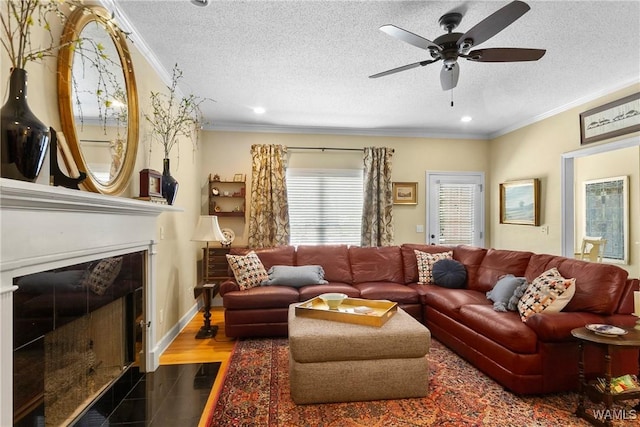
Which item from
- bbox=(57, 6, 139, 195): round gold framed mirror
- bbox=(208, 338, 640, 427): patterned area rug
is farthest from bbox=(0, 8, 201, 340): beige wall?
bbox=(208, 338, 640, 427): patterned area rug

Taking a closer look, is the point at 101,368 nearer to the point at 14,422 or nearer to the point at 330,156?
the point at 14,422

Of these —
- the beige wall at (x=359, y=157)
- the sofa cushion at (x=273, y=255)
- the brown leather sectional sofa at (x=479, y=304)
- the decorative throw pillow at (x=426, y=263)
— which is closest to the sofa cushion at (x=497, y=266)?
the brown leather sectional sofa at (x=479, y=304)

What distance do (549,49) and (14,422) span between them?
427cm

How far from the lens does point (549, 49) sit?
9.42ft

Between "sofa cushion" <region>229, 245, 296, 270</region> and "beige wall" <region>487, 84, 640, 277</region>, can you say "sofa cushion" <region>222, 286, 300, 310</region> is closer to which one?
"sofa cushion" <region>229, 245, 296, 270</region>

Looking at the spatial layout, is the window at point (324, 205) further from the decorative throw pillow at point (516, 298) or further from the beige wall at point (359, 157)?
the decorative throw pillow at point (516, 298)

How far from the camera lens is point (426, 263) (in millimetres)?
4328

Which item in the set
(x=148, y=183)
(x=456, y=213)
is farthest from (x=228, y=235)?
(x=456, y=213)

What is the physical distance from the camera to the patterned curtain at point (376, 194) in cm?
536

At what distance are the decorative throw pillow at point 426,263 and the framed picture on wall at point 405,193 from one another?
137cm

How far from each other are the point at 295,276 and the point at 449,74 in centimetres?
267

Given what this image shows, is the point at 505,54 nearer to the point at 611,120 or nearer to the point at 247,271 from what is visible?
the point at 611,120

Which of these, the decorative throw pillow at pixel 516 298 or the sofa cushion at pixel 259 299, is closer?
the decorative throw pillow at pixel 516 298

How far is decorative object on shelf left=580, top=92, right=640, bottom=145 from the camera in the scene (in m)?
3.39
